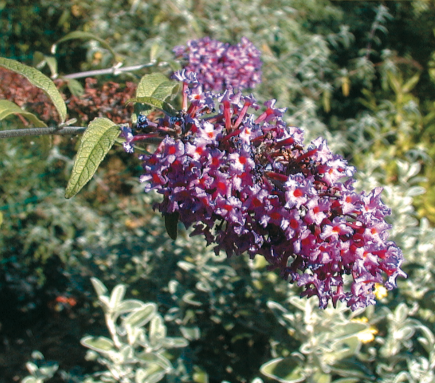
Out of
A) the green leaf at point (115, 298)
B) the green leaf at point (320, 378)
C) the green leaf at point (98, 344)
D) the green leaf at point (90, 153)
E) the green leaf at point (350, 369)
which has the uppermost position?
the green leaf at point (90, 153)

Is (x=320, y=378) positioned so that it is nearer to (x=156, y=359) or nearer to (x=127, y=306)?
(x=156, y=359)

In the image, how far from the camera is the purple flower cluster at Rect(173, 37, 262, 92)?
1494mm

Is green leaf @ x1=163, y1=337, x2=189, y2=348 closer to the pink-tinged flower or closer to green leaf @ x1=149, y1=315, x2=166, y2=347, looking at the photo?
green leaf @ x1=149, y1=315, x2=166, y2=347

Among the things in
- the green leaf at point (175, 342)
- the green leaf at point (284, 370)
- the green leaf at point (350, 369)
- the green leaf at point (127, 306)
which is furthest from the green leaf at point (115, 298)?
the green leaf at point (350, 369)

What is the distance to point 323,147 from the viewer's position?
821mm

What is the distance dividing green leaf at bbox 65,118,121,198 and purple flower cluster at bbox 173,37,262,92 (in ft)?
2.29

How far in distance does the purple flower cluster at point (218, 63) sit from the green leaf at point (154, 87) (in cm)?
45

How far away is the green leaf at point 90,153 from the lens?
748mm

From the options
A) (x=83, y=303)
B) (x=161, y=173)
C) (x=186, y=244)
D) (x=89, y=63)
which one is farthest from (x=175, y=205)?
(x=89, y=63)

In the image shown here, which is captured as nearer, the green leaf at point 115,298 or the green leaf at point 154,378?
the green leaf at point 154,378

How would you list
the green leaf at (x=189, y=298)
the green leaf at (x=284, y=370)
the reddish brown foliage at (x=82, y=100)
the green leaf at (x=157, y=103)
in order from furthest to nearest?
1. the green leaf at (x=189, y=298)
2. the green leaf at (x=284, y=370)
3. the reddish brown foliage at (x=82, y=100)
4. the green leaf at (x=157, y=103)

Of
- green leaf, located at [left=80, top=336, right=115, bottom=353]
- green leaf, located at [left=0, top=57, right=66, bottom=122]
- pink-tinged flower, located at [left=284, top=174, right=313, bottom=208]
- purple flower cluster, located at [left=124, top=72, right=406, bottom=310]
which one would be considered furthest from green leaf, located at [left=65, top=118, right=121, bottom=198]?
green leaf, located at [left=80, top=336, right=115, bottom=353]

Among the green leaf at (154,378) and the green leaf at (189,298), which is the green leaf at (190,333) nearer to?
the green leaf at (189,298)

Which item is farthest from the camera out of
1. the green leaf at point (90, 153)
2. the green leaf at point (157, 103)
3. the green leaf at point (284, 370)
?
the green leaf at point (284, 370)
